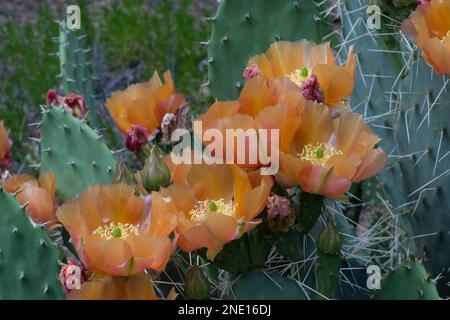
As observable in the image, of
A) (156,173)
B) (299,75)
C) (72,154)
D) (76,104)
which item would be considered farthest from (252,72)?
(76,104)

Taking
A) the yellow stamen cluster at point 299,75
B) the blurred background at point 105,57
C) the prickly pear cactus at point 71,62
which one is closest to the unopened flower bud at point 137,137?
the yellow stamen cluster at point 299,75

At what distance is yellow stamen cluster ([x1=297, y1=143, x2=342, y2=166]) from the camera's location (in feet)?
3.77

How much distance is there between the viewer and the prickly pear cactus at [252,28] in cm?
162

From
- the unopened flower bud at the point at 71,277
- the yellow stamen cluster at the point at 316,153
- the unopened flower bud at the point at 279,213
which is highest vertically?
the yellow stamen cluster at the point at 316,153

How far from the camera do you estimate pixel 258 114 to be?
3.64 ft

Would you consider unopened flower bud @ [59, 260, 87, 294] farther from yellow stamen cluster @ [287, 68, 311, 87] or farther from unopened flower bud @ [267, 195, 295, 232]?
yellow stamen cluster @ [287, 68, 311, 87]

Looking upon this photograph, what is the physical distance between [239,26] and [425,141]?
0.41m

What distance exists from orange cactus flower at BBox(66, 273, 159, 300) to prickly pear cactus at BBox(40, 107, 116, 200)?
Answer: 1.78ft

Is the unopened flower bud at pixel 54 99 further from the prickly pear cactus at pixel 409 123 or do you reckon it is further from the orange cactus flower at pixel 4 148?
the prickly pear cactus at pixel 409 123

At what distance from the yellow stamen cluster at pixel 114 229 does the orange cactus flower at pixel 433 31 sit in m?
0.49

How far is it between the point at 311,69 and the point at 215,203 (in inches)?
11.0

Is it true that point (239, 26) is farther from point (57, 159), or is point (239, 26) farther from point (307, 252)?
point (307, 252)

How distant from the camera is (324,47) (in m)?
1.27
